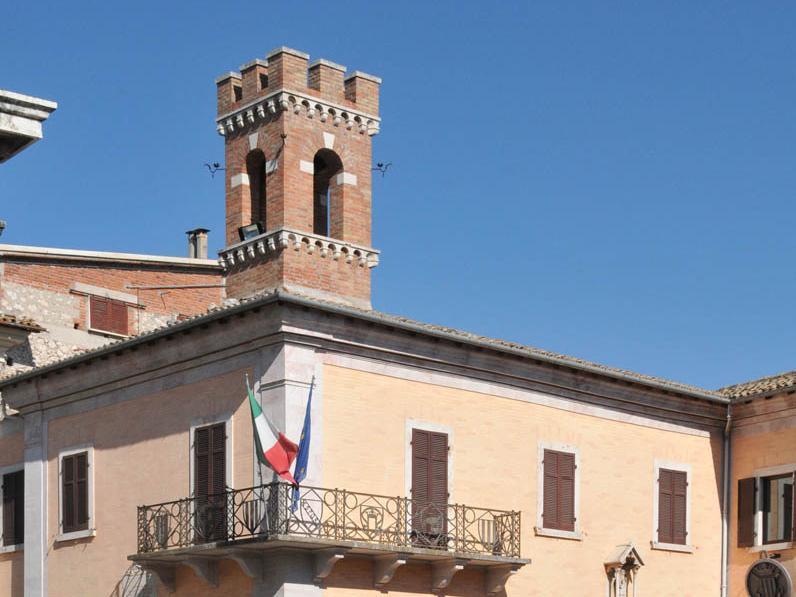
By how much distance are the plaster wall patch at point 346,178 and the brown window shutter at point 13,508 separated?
875 cm

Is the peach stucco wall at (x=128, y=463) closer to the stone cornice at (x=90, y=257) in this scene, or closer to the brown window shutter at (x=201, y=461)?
the brown window shutter at (x=201, y=461)

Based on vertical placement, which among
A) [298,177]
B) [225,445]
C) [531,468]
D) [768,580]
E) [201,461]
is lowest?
[768,580]

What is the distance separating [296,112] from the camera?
3136cm

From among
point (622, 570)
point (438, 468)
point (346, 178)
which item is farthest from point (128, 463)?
point (622, 570)

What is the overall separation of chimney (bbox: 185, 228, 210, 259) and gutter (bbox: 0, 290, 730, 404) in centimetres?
1154

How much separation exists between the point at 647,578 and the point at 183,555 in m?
9.30

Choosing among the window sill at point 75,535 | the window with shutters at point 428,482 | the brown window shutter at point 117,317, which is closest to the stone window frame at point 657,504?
the window with shutters at point 428,482

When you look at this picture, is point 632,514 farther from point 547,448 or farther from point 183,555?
point 183,555

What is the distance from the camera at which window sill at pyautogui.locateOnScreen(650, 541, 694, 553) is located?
28.5 metres

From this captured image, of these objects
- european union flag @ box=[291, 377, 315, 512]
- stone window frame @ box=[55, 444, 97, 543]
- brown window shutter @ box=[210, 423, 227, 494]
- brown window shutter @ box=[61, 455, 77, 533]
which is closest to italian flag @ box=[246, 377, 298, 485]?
european union flag @ box=[291, 377, 315, 512]

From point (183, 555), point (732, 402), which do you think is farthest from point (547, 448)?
point (183, 555)

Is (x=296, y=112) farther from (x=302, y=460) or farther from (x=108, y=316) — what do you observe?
(x=302, y=460)

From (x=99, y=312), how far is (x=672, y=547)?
44.2 feet

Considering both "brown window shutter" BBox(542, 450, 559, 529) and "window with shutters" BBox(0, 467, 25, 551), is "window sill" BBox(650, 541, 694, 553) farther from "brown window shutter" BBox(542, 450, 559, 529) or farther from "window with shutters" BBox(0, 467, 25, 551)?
"window with shutters" BBox(0, 467, 25, 551)
